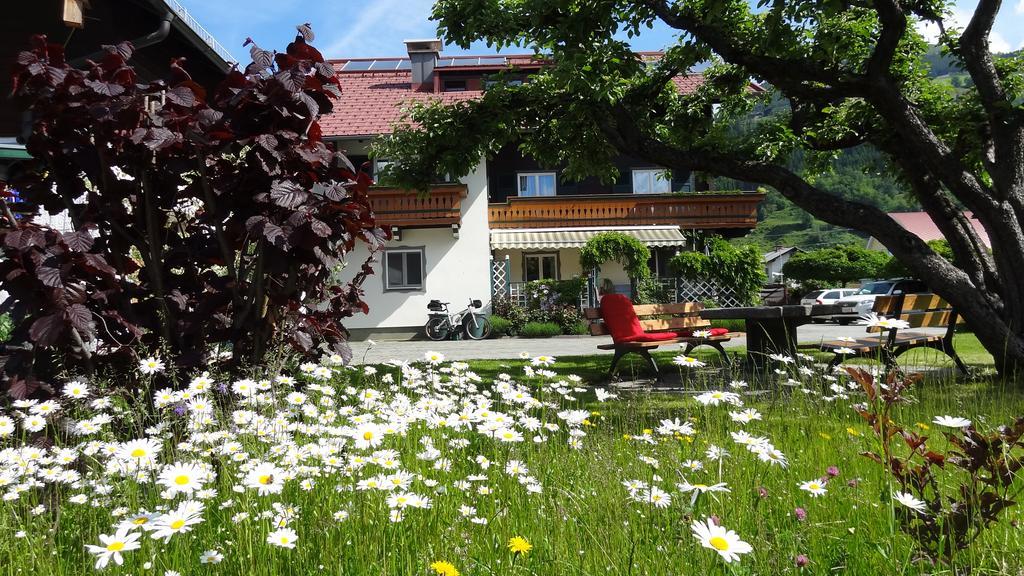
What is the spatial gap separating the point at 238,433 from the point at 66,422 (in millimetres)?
775

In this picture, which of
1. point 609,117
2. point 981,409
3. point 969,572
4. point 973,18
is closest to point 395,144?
point 609,117

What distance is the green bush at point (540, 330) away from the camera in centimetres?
2097

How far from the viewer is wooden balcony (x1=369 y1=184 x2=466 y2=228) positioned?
22750mm

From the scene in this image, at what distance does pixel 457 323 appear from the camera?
21656mm

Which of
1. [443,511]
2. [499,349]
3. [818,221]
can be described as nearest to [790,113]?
[499,349]

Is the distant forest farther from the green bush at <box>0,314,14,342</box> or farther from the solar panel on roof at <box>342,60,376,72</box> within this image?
the green bush at <box>0,314,14,342</box>

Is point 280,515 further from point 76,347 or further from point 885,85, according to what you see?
point 885,85

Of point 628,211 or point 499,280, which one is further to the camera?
point 628,211

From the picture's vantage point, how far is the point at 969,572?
1.87 metres

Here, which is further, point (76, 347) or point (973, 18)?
point (973, 18)

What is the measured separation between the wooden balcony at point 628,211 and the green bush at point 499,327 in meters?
4.11

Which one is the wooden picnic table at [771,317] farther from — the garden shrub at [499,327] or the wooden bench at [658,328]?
the garden shrub at [499,327]

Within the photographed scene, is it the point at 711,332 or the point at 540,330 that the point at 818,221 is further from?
the point at 711,332

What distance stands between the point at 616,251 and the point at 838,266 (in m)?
16.9
